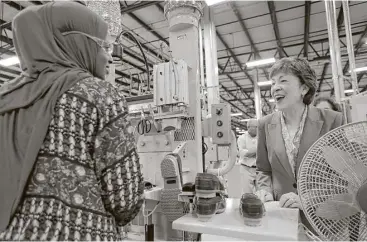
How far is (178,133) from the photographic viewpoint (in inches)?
67.9

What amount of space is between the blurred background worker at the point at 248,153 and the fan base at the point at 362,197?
2.80m

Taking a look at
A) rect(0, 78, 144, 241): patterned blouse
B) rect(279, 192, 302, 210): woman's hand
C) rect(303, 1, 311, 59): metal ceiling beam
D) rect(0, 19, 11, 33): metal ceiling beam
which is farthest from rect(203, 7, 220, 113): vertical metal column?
rect(0, 19, 11, 33): metal ceiling beam

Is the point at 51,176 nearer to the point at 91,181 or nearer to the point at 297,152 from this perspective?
the point at 91,181

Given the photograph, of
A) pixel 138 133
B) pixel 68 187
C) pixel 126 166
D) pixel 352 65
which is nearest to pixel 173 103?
pixel 138 133

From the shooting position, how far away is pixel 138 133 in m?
1.90

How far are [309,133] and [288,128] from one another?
5.2 inches

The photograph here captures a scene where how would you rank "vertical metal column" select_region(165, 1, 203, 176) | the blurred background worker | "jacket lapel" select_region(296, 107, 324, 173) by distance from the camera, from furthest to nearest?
the blurred background worker → "vertical metal column" select_region(165, 1, 203, 176) → "jacket lapel" select_region(296, 107, 324, 173)

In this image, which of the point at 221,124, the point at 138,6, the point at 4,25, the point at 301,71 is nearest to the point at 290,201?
the point at 221,124

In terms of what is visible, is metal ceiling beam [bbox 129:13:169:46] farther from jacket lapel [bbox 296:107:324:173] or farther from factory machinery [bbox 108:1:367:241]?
jacket lapel [bbox 296:107:324:173]

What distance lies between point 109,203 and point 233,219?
0.60 m

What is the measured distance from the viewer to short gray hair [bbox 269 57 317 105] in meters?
1.46

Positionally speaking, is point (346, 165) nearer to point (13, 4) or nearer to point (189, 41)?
point (189, 41)

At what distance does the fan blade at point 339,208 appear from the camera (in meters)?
0.84

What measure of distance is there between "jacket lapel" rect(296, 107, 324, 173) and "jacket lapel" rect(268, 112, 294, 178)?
2.2 inches
